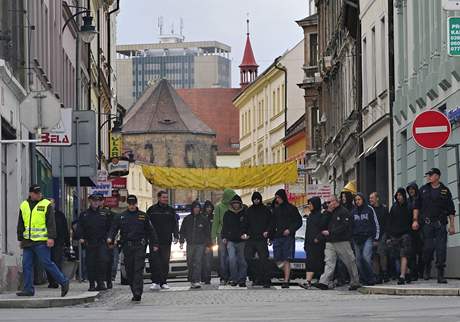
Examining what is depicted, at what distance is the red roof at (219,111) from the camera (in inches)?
7237

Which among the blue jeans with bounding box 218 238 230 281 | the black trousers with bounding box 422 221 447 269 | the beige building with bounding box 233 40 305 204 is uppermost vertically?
the beige building with bounding box 233 40 305 204

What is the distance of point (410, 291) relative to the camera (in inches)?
952

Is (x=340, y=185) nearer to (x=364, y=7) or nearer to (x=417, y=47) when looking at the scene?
(x=364, y=7)

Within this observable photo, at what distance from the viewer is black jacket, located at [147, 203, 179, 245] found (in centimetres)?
2911

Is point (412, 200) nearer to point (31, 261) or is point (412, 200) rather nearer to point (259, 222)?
point (259, 222)

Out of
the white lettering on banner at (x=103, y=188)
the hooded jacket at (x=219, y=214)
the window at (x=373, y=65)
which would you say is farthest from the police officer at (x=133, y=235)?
the white lettering on banner at (x=103, y=188)

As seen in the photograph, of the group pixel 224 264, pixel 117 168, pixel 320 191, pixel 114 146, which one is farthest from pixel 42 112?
pixel 114 146

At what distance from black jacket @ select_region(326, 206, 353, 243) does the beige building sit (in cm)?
6809

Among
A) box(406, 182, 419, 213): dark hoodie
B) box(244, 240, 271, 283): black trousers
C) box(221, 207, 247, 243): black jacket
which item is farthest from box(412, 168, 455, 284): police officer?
box(221, 207, 247, 243): black jacket

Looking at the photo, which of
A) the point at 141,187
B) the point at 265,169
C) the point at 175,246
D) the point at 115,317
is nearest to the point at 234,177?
the point at 265,169

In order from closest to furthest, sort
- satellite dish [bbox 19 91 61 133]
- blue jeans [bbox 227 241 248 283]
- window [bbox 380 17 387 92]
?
satellite dish [bbox 19 91 61 133] → blue jeans [bbox 227 241 248 283] → window [bbox 380 17 387 92]

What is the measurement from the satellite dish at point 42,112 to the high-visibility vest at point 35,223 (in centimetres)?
158

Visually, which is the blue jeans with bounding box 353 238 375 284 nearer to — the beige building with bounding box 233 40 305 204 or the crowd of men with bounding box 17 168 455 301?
the crowd of men with bounding box 17 168 455 301

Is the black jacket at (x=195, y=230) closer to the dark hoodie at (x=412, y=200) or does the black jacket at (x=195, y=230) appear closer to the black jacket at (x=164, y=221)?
the black jacket at (x=164, y=221)
